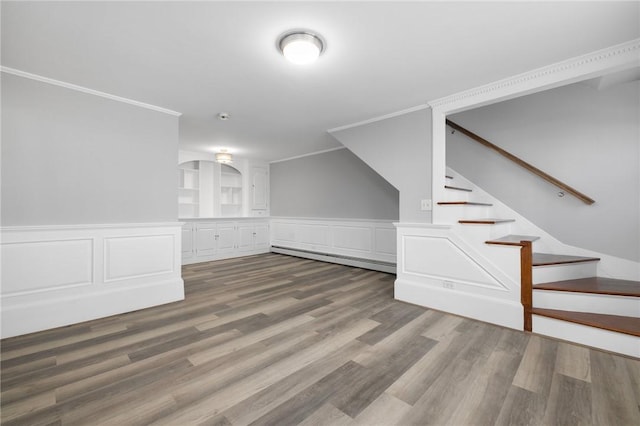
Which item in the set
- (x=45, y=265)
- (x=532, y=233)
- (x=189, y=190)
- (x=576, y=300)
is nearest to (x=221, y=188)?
(x=189, y=190)

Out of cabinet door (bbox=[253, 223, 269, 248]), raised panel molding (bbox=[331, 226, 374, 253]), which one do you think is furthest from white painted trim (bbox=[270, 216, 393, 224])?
cabinet door (bbox=[253, 223, 269, 248])

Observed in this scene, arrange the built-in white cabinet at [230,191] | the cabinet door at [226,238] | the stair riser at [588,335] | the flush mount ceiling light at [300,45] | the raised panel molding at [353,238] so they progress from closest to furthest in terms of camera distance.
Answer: the flush mount ceiling light at [300,45] < the stair riser at [588,335] < the raised panel molding at [353,238] < the cabinet door at [226,238] < the built-in white cabinet at [230,191]

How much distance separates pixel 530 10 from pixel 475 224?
1837mm

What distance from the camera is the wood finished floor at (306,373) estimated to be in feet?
4.85

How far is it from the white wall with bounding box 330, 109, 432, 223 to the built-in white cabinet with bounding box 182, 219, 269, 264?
391 cm

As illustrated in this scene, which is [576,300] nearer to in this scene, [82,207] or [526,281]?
[526,281]

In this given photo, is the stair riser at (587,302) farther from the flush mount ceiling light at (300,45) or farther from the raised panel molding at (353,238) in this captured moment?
the flush mount ceiling light at (300,45)

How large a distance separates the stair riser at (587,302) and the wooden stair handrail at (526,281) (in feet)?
0.45

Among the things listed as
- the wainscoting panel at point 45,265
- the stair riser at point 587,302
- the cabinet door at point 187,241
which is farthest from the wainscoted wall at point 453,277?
the cabinet door at point 187,241

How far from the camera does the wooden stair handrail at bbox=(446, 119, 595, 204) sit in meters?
2.90

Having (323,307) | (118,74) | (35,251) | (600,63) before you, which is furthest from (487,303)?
(35,251)

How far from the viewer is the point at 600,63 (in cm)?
217

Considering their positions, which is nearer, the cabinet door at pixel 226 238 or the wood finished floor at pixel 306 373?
the wood finished floor at pixel 306 373

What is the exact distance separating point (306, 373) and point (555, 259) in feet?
9.31
